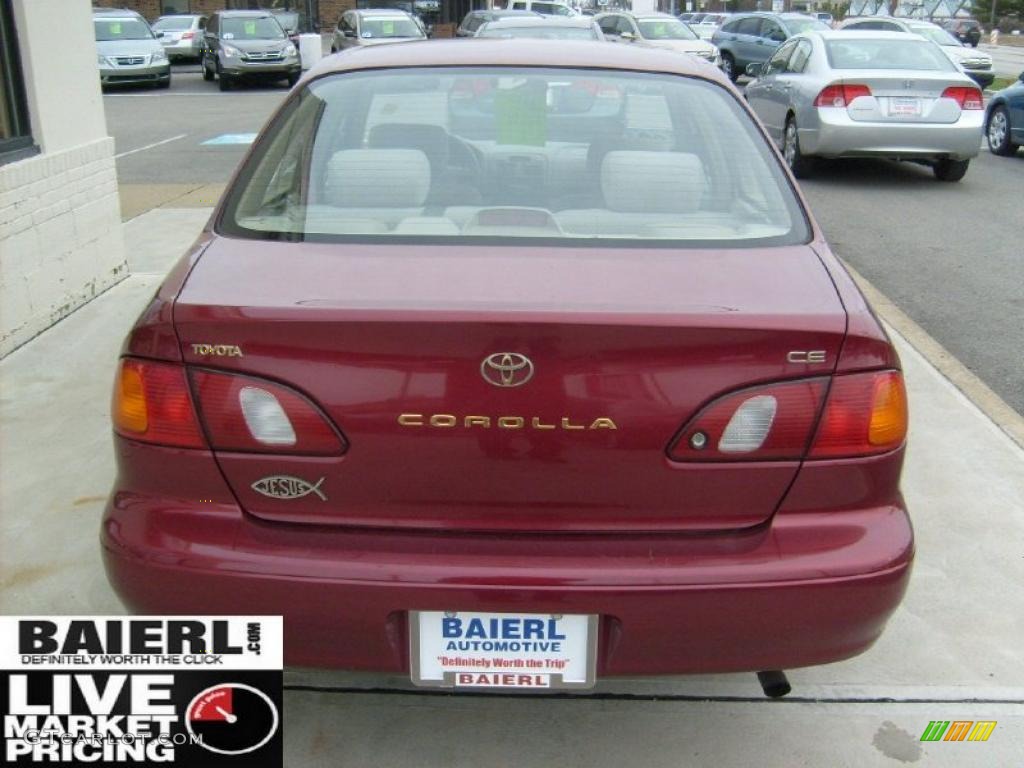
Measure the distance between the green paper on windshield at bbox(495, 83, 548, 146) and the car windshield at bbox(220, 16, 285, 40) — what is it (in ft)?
72.7

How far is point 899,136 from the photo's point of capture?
1087 centimetres

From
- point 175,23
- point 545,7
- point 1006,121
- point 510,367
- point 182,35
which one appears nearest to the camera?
point 510,367

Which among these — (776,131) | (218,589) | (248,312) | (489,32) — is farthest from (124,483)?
(489,32)

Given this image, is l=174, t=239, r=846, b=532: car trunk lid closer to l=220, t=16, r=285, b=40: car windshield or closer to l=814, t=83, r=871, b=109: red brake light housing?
l=814, t=83, r=871, b=109: red brake light housing

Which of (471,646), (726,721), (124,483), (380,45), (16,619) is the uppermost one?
(380,45)

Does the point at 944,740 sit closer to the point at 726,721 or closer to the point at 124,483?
the point at 726,721

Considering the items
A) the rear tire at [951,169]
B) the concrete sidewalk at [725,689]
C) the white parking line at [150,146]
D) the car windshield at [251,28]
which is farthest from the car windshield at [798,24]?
the concrete sidewalk at [725,689]

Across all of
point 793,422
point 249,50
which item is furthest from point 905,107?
point 249,50

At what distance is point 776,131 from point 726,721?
418 inches

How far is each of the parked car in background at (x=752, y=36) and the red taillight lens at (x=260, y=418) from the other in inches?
947

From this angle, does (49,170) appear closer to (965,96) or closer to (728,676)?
(728,676)

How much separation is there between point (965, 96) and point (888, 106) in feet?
2.54

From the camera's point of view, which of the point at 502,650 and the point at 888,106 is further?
Answer: the point at 888,106

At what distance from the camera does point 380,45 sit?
379 cm
